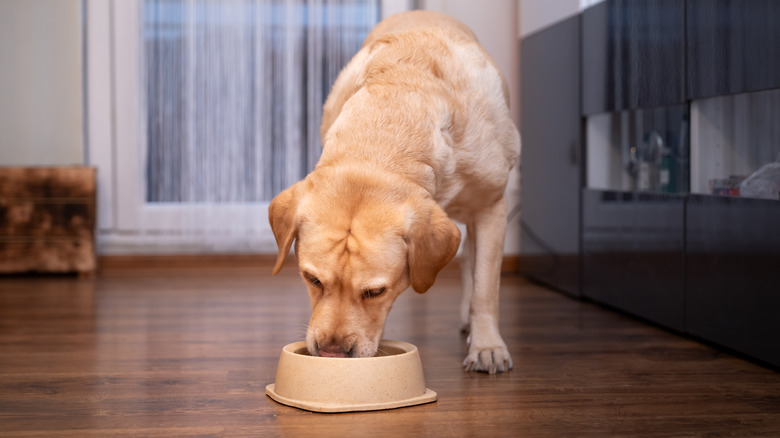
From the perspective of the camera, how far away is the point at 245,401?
77.4 inches

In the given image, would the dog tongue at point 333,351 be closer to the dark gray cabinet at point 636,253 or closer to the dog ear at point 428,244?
the dog ear at point 428,244

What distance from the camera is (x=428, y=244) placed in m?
→ 1.87

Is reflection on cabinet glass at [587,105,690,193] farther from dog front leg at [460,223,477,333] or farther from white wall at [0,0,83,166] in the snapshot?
white wall at [0,0,83,166]

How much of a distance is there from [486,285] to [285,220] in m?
0.76

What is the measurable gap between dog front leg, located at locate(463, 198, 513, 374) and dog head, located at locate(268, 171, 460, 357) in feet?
1.76

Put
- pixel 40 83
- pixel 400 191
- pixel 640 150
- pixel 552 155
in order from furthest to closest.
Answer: pixel 40 83 < pixel 552 155 < pixel 640 150 < pixel 400 191

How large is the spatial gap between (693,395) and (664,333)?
2.87 feet

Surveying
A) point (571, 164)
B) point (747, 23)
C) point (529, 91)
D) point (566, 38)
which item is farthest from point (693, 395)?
point (529, 91)

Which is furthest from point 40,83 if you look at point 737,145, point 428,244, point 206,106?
point 737,145

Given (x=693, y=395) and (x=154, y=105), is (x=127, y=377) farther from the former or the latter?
(x=154, y=105)

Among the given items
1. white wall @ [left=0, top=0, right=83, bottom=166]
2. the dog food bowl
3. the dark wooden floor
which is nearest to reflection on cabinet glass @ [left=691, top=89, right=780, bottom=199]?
the dark wooden floor

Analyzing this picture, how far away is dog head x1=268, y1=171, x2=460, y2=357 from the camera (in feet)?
5.86

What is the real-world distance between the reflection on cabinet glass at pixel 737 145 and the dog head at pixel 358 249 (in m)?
1.09

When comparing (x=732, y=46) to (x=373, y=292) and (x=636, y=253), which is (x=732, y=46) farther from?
(x=373, y=292)
